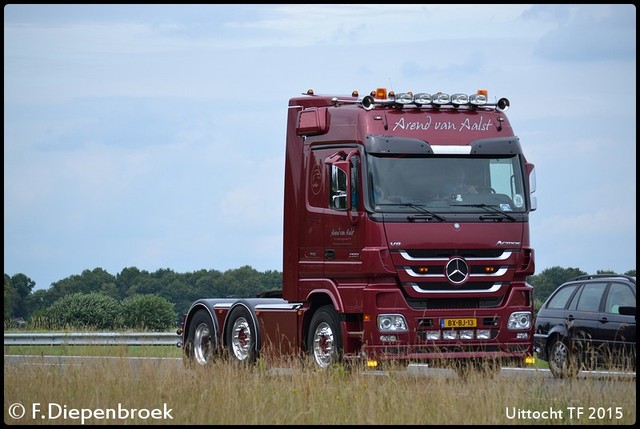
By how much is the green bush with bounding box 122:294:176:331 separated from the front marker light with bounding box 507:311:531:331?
52.9ft

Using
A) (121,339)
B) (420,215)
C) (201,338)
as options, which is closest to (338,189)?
(420,215)

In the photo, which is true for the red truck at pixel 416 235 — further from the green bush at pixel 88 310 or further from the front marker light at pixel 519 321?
the green bush at pixel 88 310

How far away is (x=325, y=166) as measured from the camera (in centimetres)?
1817

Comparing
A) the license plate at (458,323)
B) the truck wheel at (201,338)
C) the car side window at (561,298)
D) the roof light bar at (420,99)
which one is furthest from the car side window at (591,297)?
the truck wheel at (201,338)

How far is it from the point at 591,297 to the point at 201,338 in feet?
21.2

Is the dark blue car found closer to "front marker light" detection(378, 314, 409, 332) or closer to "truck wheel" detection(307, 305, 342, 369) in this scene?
"front marker light" detection(378, 314, 409, 332)

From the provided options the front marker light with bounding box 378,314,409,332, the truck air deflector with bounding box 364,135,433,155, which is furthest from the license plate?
the truck air deflector with bounding box 364,135,433,155

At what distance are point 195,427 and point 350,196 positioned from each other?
5.79 m

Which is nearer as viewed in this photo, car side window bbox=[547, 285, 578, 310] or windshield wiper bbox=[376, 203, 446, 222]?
windshield wiper bbox=[376, 203, 446, 222]

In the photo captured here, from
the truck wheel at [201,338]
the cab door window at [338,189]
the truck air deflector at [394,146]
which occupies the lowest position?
the truck wheel at [201,338]

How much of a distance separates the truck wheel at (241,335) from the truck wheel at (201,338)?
1.58 feet

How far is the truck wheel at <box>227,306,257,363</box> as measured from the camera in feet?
64.3

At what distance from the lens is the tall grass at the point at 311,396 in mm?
12883

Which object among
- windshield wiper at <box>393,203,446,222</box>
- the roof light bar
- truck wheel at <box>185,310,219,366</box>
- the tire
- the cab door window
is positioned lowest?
the tire
